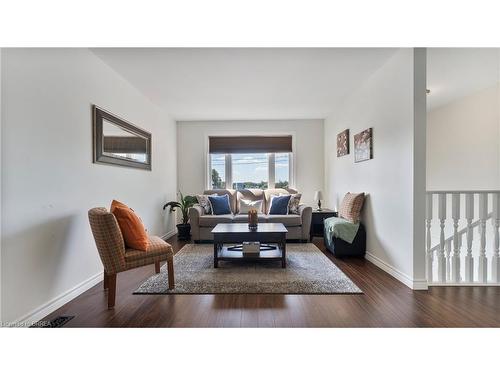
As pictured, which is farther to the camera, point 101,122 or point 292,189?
point 292,189

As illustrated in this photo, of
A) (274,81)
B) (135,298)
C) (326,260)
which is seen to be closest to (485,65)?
(274,81)

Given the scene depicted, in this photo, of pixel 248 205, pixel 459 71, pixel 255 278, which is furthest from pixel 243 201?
pixel 459 71

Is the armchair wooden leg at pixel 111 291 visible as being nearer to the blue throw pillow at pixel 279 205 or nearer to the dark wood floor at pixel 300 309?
the dark wood floor at pixel 300 309

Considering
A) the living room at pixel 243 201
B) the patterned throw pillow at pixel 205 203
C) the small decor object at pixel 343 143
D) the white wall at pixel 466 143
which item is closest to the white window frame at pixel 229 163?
the living room at pixel 243 201

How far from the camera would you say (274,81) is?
3.25 metres

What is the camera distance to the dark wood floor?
1.76m

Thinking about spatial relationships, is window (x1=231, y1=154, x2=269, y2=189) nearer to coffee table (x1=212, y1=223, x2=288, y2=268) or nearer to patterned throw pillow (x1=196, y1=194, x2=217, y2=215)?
patterned throw pillow (x1=196, y1=194, x2=217, y2=215)

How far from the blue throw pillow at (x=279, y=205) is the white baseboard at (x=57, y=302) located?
9.23ft

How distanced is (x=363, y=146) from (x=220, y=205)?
2570mm

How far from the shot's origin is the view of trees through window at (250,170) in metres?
5.47

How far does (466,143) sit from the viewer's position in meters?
3.92
